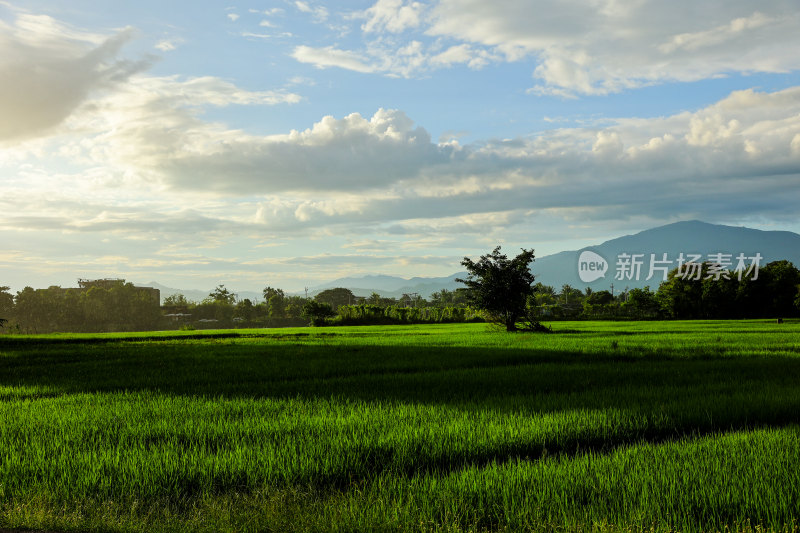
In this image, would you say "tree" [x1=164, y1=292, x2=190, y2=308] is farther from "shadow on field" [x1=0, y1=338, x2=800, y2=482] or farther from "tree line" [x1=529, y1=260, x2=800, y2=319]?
"shadow on field" [x1=0, y1=338, x2=800, y2=482]

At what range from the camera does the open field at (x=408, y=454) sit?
4.24 m

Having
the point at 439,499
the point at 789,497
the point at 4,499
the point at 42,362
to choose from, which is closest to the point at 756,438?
the point at 789,497

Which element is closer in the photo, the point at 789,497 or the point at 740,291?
the point at 789,497

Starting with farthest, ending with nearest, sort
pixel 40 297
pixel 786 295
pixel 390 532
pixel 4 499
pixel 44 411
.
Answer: pixel 40 297, pixel 786 295, pixel 44 411, pixel 4 499, pixel 390 532

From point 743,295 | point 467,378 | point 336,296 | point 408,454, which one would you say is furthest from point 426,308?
point 336,296

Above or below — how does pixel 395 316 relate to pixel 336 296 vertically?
below

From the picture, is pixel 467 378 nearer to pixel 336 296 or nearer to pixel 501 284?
pixel 501 284

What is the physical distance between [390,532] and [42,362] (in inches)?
734

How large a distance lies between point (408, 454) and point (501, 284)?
27294mm

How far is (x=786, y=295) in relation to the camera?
2574 inches

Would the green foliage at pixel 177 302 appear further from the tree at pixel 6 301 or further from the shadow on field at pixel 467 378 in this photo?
the shadow on field at pixel 467 378

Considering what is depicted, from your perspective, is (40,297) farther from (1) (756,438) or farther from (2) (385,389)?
(1) (756,438)

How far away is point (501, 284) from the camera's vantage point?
32438 mm

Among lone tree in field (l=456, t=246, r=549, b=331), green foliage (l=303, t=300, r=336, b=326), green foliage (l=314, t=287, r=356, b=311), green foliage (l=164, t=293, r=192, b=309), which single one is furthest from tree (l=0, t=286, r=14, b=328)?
lone tree in field (l=456, t=246, r=549, b=331)
